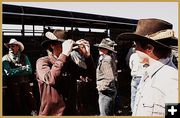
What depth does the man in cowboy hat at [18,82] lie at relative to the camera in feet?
21.5

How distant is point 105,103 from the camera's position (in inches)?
253

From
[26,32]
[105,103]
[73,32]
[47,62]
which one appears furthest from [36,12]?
[47,62]

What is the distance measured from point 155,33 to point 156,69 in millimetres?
358

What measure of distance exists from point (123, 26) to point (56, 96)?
21.0 ft

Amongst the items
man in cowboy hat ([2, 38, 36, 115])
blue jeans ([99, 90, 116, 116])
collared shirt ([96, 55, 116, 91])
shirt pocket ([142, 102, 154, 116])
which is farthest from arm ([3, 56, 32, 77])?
shirt pocket ([142, 102, 154, 116])

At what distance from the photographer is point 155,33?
10.0 ft

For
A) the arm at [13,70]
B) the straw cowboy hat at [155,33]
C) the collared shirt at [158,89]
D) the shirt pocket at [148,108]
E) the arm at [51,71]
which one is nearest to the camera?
the collared shirt at [158,89]

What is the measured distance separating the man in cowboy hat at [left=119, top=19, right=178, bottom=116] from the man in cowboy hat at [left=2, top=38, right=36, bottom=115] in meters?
3.84

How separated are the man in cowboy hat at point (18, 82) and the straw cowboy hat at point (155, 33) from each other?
148 inches

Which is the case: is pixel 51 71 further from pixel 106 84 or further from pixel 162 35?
pixel 106 84

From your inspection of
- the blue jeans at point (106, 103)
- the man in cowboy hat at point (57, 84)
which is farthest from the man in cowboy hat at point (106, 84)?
the man in cowboy hat at point (57, 84)

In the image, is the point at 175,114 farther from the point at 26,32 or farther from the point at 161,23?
the point at 26,32

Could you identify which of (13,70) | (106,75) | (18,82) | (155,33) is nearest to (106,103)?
(106,75)

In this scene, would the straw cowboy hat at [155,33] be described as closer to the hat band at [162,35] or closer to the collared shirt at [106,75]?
the hat band at [162,35]
